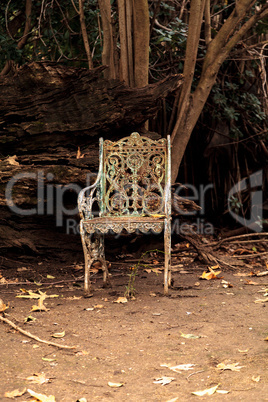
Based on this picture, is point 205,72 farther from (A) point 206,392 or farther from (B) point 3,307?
(A) point 206,392

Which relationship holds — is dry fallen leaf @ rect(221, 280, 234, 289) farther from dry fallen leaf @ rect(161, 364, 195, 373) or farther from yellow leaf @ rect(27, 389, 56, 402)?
yellow leaf @ rect(27, 389, 56, 402)

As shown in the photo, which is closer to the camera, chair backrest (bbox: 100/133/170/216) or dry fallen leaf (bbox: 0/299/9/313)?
dry fallen leaf (bbox: 0/299/9/313)

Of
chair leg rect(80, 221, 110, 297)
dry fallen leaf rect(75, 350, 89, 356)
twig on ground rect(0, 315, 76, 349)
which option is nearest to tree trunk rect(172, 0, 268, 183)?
chair leg rect(80, 221, 110, 297)

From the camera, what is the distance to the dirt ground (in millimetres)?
2152

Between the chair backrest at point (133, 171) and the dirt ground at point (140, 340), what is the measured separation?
73 centimetres

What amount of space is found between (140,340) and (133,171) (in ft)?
6.80

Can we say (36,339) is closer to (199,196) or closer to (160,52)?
(160,52)

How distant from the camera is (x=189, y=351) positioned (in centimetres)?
260

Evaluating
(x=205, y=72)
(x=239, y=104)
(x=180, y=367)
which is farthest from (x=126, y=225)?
(x=239, y=104)

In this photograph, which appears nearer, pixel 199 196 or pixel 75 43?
pixel 75 43

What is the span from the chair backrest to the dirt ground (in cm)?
73

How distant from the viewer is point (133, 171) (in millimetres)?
4551

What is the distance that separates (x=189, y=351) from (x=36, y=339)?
35.9 inches

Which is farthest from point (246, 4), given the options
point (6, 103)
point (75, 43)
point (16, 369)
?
A: point (16, 369)
